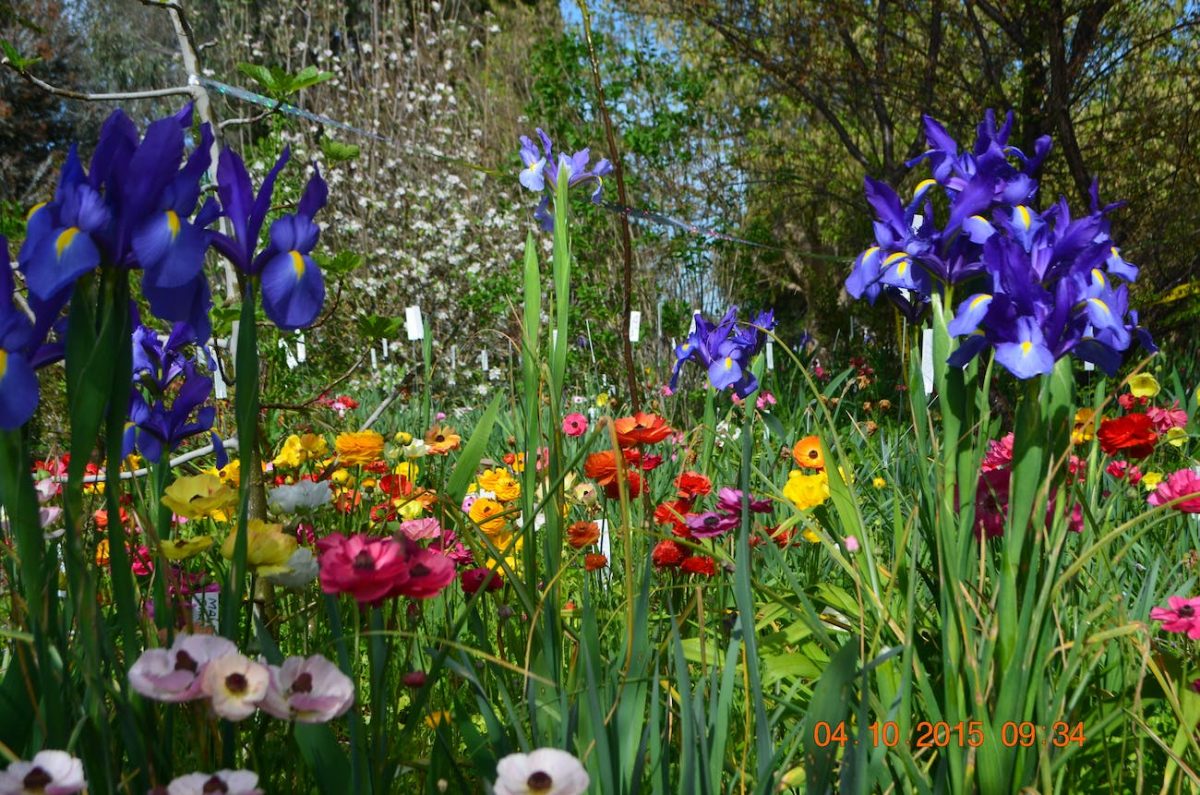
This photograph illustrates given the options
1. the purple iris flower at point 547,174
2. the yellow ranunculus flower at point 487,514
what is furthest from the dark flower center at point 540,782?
the purple iris flower at point 547,174

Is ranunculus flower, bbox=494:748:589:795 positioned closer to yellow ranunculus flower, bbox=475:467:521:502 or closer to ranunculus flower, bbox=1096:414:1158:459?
yellow ranunculus flower, bbox=475:467:521:502

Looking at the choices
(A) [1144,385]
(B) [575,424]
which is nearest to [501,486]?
(B) [575,424]

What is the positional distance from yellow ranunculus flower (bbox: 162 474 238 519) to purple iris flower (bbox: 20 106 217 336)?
330 mm

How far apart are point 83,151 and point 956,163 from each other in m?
17.4

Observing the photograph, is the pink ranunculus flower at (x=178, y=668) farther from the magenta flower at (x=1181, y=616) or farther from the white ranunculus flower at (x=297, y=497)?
the magenta flower at (x=1181, y=616)

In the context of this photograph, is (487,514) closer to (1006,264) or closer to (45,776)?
(1006,264)

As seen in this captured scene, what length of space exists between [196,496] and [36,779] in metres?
0.50

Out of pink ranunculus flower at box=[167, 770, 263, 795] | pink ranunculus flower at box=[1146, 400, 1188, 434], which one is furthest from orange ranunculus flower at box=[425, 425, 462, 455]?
pink ranunculus flower at box=[1146, 400, 1188, 434]

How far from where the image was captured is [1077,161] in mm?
5367

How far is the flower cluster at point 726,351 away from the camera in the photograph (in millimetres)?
2905

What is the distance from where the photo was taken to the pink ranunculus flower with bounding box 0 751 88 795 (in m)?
0.74

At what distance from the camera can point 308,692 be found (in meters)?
0.84

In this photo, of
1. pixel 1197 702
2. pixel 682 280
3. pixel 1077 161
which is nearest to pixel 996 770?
pixel 1197 702

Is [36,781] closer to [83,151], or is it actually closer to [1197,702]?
[1197,702]
